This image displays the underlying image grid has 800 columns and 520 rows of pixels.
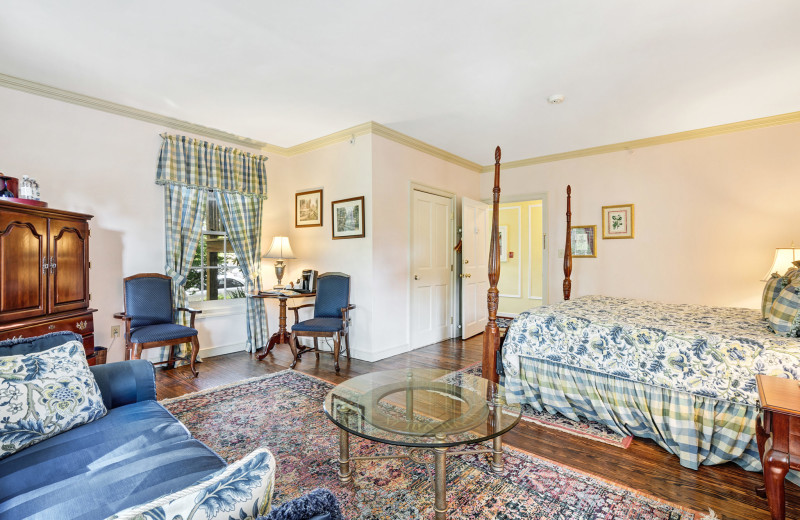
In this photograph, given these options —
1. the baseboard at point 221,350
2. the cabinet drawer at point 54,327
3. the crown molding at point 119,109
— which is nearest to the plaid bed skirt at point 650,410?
the cabinet drawer at point 54,327

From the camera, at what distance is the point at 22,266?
2453 millimetres

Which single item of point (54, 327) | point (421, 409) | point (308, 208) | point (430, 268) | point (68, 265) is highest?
point (308, 208)

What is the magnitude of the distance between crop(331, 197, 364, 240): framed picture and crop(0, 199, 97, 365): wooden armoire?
2280 mm

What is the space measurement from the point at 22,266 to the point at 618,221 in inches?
224

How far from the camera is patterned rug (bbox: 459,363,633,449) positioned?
235 cm

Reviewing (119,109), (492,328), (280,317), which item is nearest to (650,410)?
(492,328)

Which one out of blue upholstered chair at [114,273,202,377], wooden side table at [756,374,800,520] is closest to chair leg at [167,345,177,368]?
blue upholstered chair at [114,273,202,377]

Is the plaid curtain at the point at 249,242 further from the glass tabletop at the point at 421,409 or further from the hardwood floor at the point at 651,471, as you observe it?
the glass tabletop at the point at 421,409

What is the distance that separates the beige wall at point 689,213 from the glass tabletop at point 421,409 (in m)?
3.33

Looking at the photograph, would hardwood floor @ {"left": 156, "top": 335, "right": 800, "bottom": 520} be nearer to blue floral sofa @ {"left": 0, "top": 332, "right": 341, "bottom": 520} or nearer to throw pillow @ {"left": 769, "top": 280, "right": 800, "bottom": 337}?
throw pillow @ {"left": 769, "top": 280, "right": 800, "bottom": 337}

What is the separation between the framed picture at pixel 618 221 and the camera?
4578 millimetres

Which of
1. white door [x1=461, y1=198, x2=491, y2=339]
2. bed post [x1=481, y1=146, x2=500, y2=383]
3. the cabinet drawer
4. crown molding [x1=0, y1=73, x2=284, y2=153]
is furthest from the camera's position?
white door [x1=461, y1=198, x2=491, y2=339]

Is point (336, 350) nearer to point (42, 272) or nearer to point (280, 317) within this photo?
point (280, 317)

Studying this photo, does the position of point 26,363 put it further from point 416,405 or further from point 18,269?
point 416,405
